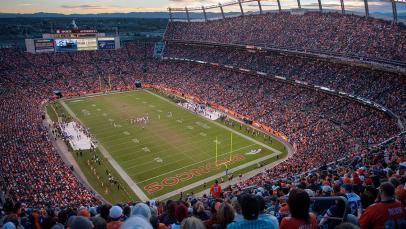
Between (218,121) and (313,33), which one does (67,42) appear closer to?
(218,121)

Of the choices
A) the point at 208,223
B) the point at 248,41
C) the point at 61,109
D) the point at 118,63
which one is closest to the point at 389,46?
the point at 248,41

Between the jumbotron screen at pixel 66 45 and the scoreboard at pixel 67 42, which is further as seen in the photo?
the jumbotron screen at pixel 66 45

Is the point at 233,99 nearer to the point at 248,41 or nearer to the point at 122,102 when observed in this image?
the point at 248,41

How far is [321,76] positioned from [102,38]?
45358 millimetres

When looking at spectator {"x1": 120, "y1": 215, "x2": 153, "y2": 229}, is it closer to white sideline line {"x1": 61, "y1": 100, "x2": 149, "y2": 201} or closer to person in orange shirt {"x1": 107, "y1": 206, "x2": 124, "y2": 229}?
person in orange shirt {"x1": 107, "y1": 206, "x2": 124, "y2": 229}

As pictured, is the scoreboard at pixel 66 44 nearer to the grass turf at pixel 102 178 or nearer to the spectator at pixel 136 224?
the grass turf at pixel 102 178

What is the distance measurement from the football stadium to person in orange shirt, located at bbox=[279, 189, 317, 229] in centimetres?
2

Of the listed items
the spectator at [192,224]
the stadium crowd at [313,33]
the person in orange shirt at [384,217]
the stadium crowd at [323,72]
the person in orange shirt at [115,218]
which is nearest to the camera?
the spectator at [192,224]

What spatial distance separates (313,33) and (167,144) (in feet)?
83.6

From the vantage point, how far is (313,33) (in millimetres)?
46625

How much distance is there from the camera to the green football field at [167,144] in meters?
28.4

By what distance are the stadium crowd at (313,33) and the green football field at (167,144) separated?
14479mm

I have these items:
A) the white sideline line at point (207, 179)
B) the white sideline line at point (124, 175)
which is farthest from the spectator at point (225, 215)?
the white sideline line at point (124, 175)

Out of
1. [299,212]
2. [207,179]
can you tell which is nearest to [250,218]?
[299,212]
